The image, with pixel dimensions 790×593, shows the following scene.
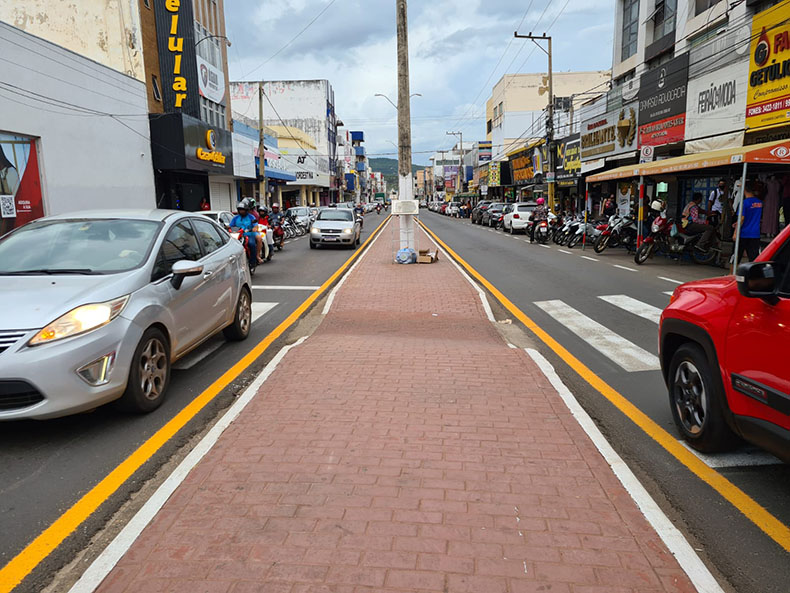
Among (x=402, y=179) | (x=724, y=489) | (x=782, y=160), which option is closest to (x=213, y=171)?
(x=402, y=179)

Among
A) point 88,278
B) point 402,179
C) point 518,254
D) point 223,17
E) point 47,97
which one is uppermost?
point 223,17

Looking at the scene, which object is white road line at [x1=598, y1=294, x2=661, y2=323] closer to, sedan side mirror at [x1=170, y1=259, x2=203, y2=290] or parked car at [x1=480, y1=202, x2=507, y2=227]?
sedan side mirror at [x1=170, y1=259, x2=203, y2=290]

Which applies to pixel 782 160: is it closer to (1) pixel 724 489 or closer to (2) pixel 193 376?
(1) pixel 724 489

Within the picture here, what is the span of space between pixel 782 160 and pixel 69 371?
11.9 meters

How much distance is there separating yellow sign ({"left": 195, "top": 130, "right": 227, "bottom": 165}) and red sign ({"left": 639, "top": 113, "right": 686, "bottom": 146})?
19.3 m

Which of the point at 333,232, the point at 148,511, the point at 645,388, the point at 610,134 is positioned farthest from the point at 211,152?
the point at 148,511

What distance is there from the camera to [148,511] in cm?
322

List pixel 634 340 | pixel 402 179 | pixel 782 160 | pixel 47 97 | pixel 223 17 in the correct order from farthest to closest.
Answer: pixel 223 17 → pixel 47 97 → pixel 402 179 → pixel 782 160 → pixel 634 340

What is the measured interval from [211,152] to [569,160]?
19.9 m

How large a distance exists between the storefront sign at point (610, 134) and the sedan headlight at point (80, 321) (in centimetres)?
2353

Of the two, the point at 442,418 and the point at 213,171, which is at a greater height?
the point at 213,171

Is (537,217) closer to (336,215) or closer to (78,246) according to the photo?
(336,215)

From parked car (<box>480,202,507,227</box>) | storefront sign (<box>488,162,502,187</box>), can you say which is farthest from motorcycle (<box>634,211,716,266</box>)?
storefront sign (<box>488,162,502,187</box>)

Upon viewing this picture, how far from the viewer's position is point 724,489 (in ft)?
11.6
